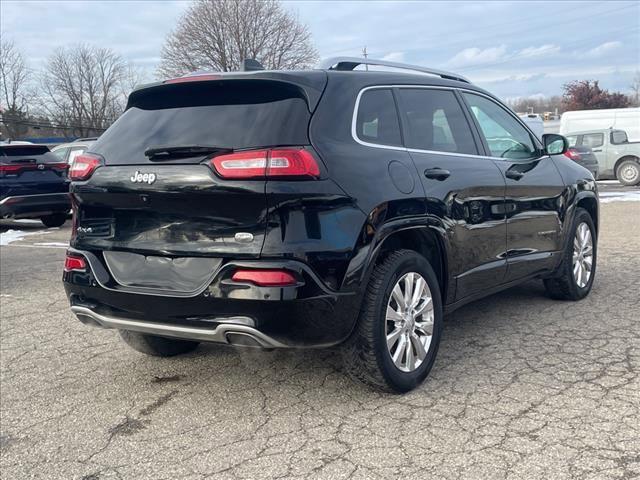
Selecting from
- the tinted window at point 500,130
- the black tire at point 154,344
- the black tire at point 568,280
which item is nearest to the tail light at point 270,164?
the black tire at point 154,344

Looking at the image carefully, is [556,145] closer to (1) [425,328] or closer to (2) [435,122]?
(2) [435,122]

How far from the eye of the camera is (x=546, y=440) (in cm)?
303

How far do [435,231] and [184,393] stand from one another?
1731 mm

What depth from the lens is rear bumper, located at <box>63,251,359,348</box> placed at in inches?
121

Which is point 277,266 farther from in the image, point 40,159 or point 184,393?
point 40,159

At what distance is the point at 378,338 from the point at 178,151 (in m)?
1.39

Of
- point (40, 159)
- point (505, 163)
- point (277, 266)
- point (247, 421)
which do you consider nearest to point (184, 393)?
point (247, 421)

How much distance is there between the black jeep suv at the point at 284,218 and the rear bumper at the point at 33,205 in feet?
27.9

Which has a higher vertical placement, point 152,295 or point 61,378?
point 152,295

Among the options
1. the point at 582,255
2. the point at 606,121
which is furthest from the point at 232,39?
the point at 582,255

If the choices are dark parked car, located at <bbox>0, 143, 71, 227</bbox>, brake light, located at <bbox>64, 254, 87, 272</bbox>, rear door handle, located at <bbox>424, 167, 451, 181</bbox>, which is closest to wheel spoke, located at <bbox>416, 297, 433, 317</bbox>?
rear door handle, located at <bbox>424, 167, 451, 181</bbox>

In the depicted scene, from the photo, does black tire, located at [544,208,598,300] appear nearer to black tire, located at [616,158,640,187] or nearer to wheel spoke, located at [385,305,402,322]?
wheel spoke, located at [385,305,402,322]

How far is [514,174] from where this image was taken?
472 cm

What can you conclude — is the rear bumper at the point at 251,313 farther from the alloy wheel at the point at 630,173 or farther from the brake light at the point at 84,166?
the alloy wheel at the point at 630,173
